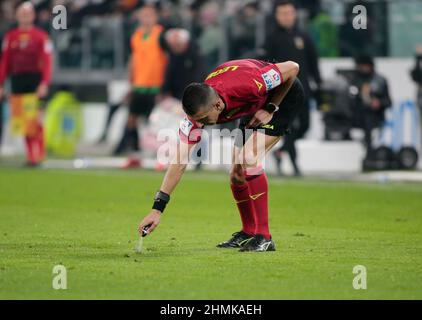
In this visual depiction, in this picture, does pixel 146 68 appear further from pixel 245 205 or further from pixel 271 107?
pixel 271 107

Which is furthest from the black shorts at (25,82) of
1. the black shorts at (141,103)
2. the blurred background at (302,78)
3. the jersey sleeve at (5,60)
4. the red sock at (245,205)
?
the red sock at (245,205)

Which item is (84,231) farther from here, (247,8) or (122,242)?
(247,8)

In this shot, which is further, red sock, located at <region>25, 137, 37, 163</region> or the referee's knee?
red sock, located at <region>25, 137, 37, 163</region>

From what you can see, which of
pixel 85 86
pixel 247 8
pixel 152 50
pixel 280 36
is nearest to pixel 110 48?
pixel 85 86

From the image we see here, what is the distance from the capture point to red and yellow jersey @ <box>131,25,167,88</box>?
74.8 feet

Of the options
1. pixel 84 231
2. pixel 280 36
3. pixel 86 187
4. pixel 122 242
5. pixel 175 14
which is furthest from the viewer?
pixel 175 14

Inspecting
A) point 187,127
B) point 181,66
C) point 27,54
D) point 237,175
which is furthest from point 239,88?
point 181,66

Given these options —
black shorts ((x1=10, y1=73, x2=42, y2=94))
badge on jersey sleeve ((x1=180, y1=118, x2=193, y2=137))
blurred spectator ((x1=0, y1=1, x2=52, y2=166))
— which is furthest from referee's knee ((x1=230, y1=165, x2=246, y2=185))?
black shorts ((x1=10, y1=73, x2=42, y2=94))

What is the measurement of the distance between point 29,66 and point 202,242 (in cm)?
1099

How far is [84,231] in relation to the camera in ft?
43.3

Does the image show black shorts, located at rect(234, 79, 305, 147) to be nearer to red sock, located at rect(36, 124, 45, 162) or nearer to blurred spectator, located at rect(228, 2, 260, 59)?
red sock, located at rect(36, 124, 45, 162)

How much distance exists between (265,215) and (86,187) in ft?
25.8

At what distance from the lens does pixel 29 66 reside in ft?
73.4

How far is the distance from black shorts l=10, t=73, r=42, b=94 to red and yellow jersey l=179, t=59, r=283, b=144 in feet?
39.1
